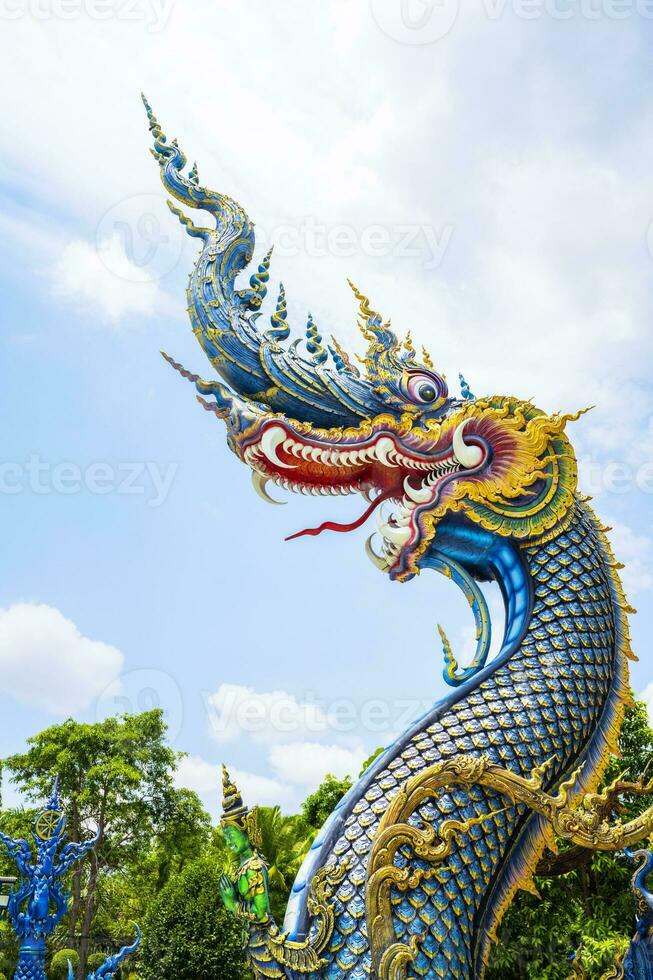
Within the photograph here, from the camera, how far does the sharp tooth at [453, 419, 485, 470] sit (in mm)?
5777

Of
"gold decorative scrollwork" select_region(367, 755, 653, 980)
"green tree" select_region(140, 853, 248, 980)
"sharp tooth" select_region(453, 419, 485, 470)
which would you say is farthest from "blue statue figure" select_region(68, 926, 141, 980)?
"green tree" select_region(140, 853, 248, 980)

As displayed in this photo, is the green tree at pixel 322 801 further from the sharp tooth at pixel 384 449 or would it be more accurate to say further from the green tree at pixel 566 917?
the sharp tooth at pixel 384 449

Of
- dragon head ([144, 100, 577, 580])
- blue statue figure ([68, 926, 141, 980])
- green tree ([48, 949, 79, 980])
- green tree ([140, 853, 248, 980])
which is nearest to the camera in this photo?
blue statue figure ([68, 926, 141, 980])

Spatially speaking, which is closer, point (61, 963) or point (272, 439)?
point (272, 439)

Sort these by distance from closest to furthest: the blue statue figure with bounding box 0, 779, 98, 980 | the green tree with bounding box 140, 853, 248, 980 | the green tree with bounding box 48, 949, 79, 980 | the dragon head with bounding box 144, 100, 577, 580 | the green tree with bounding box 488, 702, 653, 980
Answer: the blue statue figure with bounding box 0, 779, 98, 980 < the dragon head with bounding box 144, 100, 577, 580 < the green tree with bounding box 488, 702, 653, 980 < the green tree with bounding box 140, 853, 248, 980 < the green tree with bounding box 48, 949, 79, 980

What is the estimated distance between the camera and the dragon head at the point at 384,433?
5727 millimetres

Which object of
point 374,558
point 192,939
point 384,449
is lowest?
point 192,939

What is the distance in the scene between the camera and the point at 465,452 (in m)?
5.78

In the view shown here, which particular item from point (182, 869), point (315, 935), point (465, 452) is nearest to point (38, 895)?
point (315, 935)

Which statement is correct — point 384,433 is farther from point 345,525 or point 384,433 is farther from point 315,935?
point 315,935

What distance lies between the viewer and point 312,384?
600cm

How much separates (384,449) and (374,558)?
2.60 feet

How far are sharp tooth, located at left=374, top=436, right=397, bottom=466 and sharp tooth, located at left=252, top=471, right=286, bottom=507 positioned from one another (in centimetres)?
83

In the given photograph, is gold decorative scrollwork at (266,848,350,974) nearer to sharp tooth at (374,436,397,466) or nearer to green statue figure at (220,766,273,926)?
green statue figure at (220,766,273,926)
